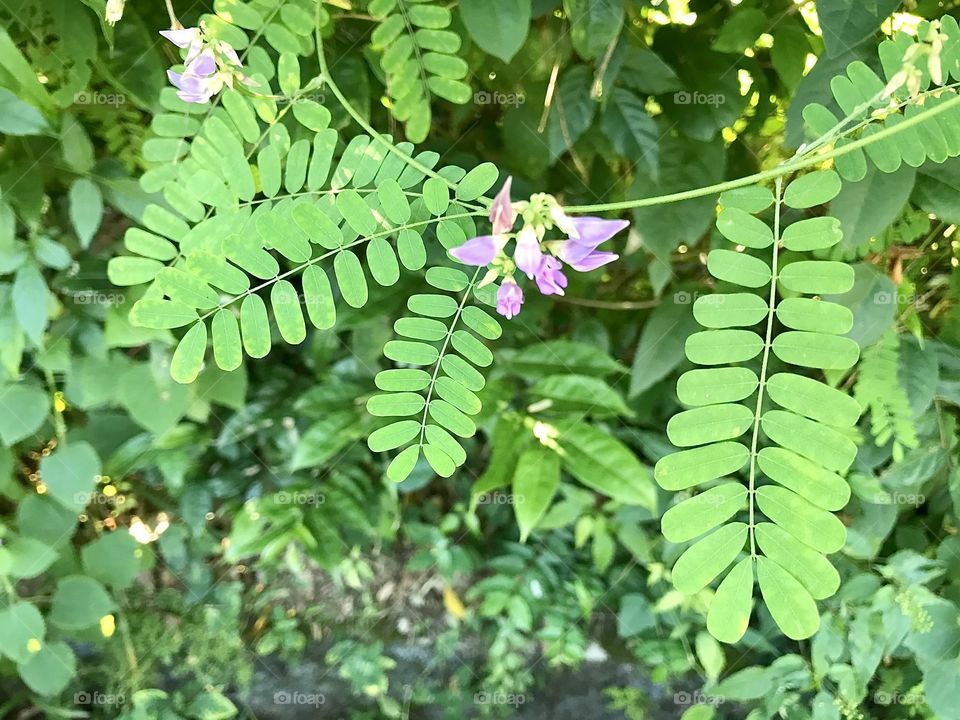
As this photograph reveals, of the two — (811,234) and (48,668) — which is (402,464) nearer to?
(811,234)

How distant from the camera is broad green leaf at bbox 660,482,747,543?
1.86 ft

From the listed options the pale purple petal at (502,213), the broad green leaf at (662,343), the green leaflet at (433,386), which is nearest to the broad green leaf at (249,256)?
the green leaflet at (433,386)

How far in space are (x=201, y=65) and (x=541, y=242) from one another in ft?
1.20

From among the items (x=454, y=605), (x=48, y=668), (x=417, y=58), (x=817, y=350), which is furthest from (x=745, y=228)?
(x=48, y=668)

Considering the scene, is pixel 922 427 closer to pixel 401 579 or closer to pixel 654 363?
pixel 654 363

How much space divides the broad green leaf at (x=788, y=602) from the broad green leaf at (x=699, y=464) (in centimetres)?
9

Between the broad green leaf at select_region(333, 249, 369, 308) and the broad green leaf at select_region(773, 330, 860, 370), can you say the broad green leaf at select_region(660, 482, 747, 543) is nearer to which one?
the broad green leaf at select_region(773, 330, 860, 370)

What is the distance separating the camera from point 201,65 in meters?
0.59

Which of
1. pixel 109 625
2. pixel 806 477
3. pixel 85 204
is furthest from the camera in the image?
pixel 109 625

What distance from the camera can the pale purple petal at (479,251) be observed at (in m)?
0.48

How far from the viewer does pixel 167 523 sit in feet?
4.49

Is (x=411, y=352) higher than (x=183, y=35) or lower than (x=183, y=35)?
lower

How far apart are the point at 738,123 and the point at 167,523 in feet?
4.37

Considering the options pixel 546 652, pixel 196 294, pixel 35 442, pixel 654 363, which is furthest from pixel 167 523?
pixel 654 363
